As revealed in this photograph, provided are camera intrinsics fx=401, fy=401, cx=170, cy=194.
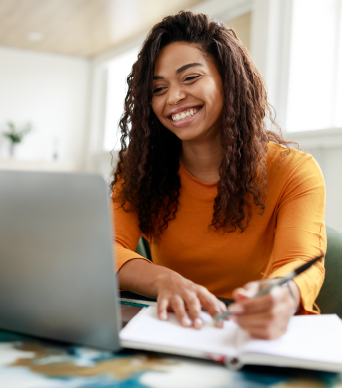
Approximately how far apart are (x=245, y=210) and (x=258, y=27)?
103 inches

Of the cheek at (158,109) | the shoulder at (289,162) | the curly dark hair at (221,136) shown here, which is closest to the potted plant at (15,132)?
the curly dark hair at (221,136)

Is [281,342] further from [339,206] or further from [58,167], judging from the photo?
[58,167]

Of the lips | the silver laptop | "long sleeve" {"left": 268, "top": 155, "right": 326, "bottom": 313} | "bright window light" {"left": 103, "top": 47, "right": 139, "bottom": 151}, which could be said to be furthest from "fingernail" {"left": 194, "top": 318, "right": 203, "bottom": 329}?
"bright window light" {"left": 103, "top": 47, "right": 139, "bottom": 151}

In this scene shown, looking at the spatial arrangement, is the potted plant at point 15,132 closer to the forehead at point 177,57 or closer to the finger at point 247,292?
the forehead at point 177,57

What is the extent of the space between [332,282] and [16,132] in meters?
5.61

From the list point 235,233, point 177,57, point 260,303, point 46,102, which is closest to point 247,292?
point 260,303

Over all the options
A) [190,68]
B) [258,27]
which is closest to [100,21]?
[258,27]

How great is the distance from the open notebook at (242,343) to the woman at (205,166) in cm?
47

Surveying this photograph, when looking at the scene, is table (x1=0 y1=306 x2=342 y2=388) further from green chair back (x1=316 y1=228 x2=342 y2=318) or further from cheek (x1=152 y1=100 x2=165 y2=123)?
cheek (x1=152 y1=100 x2=165 y2=123)

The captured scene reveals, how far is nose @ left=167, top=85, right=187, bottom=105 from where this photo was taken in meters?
1.18

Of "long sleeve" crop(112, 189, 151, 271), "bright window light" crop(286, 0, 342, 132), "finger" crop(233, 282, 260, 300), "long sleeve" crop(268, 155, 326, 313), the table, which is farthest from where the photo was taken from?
"bright window light" crop(286, 0, 342, 132)

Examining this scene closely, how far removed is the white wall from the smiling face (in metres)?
4.83

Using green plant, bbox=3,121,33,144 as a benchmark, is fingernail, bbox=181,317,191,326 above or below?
below

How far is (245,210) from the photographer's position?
1155 mm
